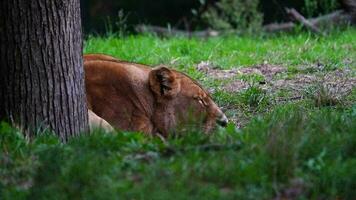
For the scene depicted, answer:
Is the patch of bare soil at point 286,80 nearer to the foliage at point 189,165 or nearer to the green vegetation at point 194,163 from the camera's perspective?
the green vegetation at point 194,163

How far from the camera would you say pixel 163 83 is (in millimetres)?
7254

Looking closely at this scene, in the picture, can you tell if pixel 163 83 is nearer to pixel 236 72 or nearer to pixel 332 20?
pixel 236 72

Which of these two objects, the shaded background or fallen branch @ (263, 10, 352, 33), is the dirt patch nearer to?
fallen branch @ (263, 10, 352, 33)

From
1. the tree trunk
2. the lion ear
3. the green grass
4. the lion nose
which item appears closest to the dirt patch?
the green grass

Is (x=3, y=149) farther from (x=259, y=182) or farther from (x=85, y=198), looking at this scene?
(x=259, y=182)

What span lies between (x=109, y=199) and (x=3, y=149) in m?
1.31

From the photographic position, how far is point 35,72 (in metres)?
6.16

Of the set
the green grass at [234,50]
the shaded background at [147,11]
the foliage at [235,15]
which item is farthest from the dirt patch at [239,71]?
the shaded background at [147,11]

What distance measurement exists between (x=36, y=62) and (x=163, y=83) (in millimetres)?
1379

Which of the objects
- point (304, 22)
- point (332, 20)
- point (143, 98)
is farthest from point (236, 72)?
point (332, 20)

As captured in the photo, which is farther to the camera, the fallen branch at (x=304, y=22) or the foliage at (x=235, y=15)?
the foliage at (x=235, y=15)

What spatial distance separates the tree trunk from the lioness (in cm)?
86

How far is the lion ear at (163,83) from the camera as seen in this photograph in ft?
23.7

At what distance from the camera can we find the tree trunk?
241 inches
